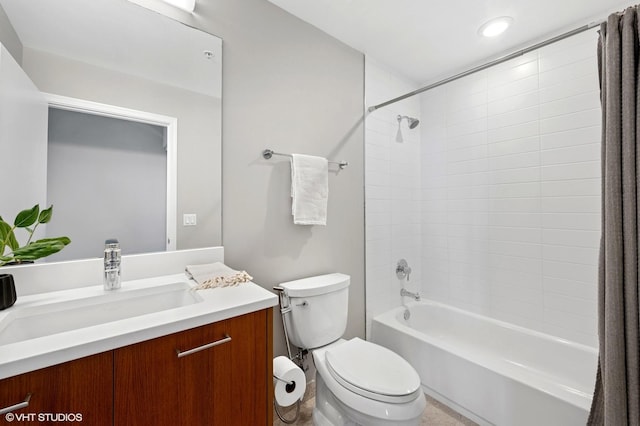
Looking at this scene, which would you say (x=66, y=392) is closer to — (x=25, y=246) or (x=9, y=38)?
(x=25, y=246)

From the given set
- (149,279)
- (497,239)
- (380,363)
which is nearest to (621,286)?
(380,363)

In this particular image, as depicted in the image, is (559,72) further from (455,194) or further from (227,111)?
(227,111)

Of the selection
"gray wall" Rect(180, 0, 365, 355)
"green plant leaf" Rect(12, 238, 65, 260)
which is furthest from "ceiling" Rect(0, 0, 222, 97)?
"green plant leaf" Rect(12, 238, 65, 260)

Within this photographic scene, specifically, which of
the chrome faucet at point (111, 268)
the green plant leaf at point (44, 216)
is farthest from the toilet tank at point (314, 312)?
the green plant leaf at point (44, 216)

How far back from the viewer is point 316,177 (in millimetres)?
1723

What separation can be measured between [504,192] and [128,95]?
236cm

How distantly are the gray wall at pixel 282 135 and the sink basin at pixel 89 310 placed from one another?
1.33 ft

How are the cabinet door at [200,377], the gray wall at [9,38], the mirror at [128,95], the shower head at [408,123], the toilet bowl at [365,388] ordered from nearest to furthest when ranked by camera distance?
1. the cabinet door at [200,377]
2. the gray wall at [9,38]
3. the mirror at [128,95]
4. the toilet bowl at [365,388]
5. the shower head at [408,123]

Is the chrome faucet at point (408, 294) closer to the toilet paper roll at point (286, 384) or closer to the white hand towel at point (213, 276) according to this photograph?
the toilet paper roll at point (286, 384)

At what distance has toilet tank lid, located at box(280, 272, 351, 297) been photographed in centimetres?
149

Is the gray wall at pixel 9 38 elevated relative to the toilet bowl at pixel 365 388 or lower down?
elevated

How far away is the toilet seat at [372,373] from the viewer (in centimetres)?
116

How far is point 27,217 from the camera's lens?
34.4 inches

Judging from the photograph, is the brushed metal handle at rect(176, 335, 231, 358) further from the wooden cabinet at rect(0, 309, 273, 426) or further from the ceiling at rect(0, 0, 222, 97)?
the ceiling at rect(0, 0, 222, 97)
